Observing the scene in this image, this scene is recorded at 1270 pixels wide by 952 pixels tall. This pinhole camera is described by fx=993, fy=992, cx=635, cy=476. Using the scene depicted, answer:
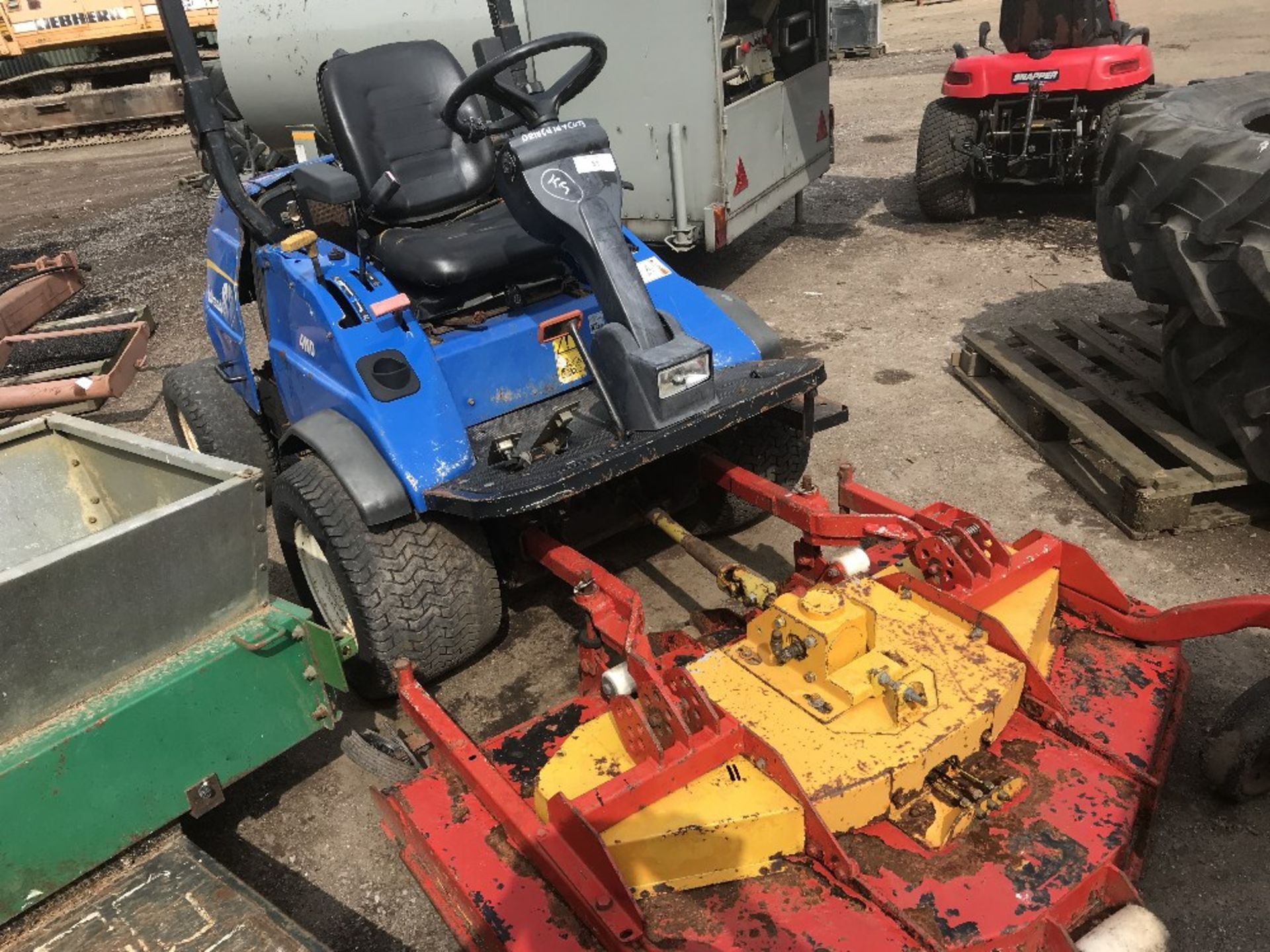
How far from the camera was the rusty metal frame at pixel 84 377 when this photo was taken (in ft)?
17.9

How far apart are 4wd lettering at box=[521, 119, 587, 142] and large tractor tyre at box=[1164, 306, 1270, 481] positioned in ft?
7.71

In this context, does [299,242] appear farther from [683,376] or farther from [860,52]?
[860,52]

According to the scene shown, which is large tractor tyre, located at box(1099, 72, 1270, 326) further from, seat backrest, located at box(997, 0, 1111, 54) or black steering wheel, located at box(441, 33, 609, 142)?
seat backrest, located at box(997, 0, 1111, 54)

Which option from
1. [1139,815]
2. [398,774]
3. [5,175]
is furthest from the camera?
[5,175]

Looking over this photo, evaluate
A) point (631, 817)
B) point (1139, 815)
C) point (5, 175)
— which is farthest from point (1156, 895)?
point (5, 175)

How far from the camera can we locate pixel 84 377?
18.7 feet

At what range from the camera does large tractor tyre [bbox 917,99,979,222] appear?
741 cm

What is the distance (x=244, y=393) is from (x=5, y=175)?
12664mm

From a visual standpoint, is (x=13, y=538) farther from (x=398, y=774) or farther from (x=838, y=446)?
(x=838, y=446)

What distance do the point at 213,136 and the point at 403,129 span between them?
686 mm

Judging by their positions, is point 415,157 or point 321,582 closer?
point 321,582

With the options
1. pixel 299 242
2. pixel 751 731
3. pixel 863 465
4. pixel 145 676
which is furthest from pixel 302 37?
pixel 751 731

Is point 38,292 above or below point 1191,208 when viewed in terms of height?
below

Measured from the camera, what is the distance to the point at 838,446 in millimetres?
4523
